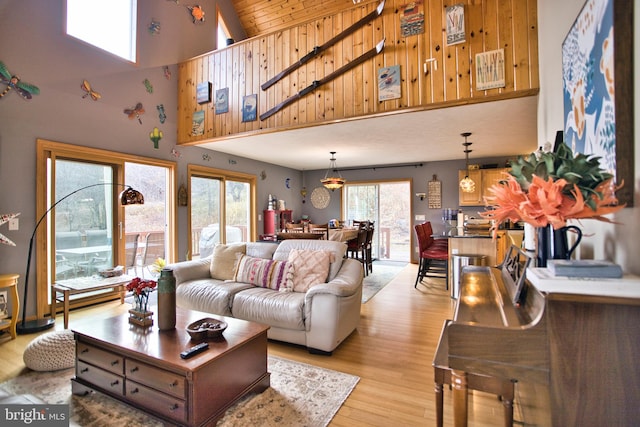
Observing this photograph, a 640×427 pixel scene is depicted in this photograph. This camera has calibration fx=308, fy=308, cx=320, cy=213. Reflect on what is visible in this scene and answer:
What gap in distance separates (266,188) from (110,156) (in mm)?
3522

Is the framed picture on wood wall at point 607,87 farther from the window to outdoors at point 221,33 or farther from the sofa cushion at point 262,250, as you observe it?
the window to outdoors at point 221,33

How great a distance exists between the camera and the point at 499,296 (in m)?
1.58

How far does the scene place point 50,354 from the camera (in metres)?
2.38

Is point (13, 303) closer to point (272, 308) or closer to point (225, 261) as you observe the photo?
point (225, 261)

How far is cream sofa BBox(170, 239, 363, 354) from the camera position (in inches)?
103

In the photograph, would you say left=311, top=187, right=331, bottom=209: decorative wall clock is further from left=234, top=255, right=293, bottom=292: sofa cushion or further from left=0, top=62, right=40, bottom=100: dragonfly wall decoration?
left=0, top=62, right=40, bottom=100: dragonfly wall decoration

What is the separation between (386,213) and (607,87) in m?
6.93

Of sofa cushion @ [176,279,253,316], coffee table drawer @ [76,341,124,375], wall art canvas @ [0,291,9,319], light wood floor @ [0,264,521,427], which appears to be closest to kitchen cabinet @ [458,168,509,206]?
light wood floor @ [0,264,521,427]

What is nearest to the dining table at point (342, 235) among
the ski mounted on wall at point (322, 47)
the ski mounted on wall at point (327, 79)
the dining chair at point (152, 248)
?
the ski mounted on wall at point (327, 79)

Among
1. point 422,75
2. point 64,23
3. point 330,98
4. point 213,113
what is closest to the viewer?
point 422,75

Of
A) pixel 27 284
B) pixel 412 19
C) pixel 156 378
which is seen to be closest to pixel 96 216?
pixel 27 284

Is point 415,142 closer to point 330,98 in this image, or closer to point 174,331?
point 330,98

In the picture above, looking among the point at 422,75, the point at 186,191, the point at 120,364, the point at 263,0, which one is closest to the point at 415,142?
the point at 422,75

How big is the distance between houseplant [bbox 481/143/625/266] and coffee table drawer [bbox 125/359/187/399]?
1.75 m
